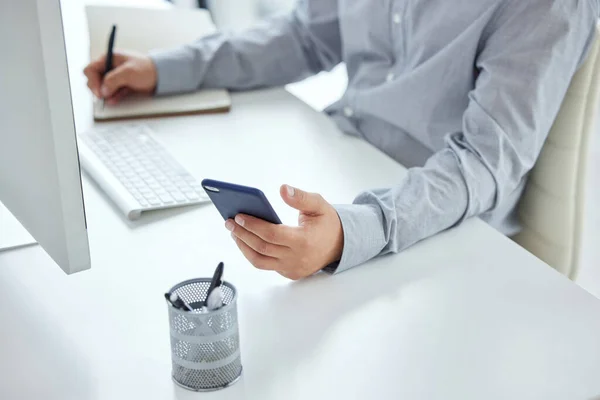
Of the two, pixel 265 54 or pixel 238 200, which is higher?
pixel 238 200

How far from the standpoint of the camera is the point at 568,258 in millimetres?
1245

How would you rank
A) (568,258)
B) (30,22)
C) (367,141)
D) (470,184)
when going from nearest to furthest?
(30,22) < (470,184) < (568,258) < (367,141)

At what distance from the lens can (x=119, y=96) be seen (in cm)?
143

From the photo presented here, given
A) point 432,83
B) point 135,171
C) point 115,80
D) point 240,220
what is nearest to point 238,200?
point 240,220

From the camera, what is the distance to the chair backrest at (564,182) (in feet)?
3.68

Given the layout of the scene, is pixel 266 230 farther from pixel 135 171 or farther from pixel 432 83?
pixel 432 83

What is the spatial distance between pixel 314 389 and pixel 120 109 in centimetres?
80

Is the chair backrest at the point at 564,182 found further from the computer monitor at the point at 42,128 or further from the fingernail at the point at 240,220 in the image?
the computer monitor at the point at 42,128

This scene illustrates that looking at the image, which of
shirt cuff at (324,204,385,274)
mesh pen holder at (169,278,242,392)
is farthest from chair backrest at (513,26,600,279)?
mesh pen holder at (169,278,242,392)

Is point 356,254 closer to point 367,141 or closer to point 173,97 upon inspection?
point 367,141

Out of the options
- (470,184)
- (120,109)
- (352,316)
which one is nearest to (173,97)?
(120,109)

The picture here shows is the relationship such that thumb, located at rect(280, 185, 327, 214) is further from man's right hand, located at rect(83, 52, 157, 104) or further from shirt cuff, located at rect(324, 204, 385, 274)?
man's right hand, located at rect(83, 52, 157, 104)

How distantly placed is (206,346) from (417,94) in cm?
66

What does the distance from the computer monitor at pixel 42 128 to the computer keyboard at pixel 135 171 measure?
9.4 inches
